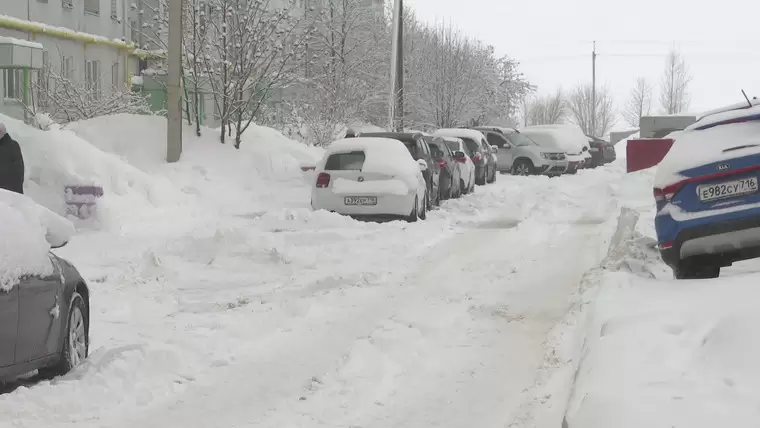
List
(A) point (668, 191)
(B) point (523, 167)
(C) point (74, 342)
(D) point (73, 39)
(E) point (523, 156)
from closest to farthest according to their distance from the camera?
(C) point (74, 342)
(A) point (668, 191)
(D) point (73, 39)
(E) point (523, 156)
(B) point (523, 167)

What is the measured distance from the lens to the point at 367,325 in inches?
324

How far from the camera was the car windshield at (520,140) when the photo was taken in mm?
37500

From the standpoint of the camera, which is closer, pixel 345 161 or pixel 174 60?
pixel 345 161

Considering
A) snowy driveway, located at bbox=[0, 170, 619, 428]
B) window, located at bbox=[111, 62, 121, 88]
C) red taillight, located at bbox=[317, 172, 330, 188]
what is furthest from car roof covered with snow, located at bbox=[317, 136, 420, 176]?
window, located at bbox=[111, 62, 121, 88]

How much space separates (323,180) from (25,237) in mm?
10459

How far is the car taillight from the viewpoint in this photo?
8008 millimetres

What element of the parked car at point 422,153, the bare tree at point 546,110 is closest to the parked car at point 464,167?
the parked car at point 422,153

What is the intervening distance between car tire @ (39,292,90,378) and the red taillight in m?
9.33

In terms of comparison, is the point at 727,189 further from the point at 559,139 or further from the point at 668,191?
the point at 559,139

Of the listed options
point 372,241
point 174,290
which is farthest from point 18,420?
point 372,241

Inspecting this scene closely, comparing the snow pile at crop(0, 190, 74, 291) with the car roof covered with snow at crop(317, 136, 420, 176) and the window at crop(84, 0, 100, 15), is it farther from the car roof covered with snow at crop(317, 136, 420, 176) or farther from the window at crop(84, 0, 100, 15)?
the window at crop(84, 0, 100, 15)

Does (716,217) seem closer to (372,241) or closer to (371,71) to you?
(372,241)

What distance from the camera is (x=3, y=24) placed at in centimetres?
2906

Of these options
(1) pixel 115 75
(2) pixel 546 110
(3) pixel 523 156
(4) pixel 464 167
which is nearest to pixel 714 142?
(4) pixel 464 167
